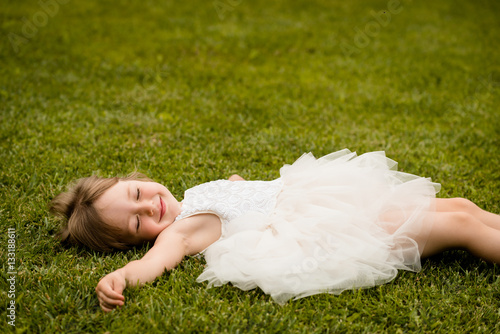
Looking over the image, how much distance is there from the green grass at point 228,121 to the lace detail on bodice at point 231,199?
0.38 m

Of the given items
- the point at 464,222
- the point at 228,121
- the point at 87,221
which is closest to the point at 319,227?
the point at 464,222

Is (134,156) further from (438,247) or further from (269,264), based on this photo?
(438,247)

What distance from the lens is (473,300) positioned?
2217 millimetres

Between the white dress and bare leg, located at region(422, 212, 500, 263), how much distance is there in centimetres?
7
